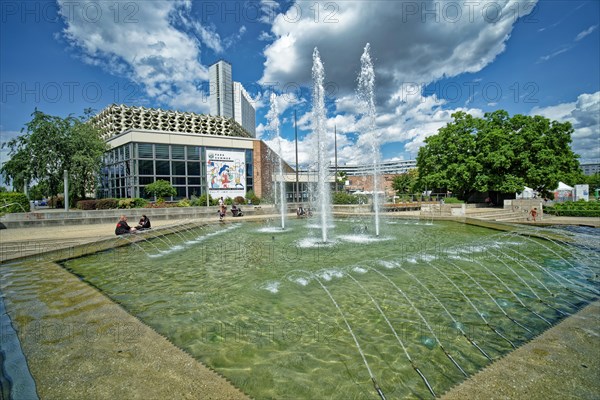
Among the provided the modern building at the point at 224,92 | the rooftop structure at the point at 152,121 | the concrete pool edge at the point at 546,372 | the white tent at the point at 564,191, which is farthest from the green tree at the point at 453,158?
the modern building at the point at 224,92

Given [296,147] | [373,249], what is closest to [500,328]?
[373,249]

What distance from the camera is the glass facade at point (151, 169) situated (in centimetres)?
4269

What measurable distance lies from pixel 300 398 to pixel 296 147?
133ft

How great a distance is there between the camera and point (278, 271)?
8820 millimetres

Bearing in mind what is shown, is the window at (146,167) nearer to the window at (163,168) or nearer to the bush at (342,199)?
the window at (163,168)

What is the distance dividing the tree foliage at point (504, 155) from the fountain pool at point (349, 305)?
72.8 ft

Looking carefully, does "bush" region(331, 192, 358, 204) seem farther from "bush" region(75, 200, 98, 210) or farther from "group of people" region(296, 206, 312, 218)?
"bush" region(75, 200, 98, 210)

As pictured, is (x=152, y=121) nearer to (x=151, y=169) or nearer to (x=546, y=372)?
(x=151, y=169)

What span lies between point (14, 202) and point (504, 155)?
158 feet

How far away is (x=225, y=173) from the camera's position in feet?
162

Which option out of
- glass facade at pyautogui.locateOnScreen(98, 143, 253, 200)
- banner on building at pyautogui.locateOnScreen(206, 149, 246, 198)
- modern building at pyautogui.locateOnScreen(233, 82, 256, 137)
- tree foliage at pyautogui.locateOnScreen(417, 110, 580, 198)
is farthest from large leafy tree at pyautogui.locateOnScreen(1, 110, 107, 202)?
modern building at pyautogui.locateOnScreen(233, 82, 256, 137)

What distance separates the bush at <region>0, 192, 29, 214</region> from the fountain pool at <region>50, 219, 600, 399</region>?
2266cm

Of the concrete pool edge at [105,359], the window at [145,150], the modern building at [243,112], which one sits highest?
the modern building at [243,112]

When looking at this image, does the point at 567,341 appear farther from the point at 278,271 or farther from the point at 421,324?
the point at 278,271
